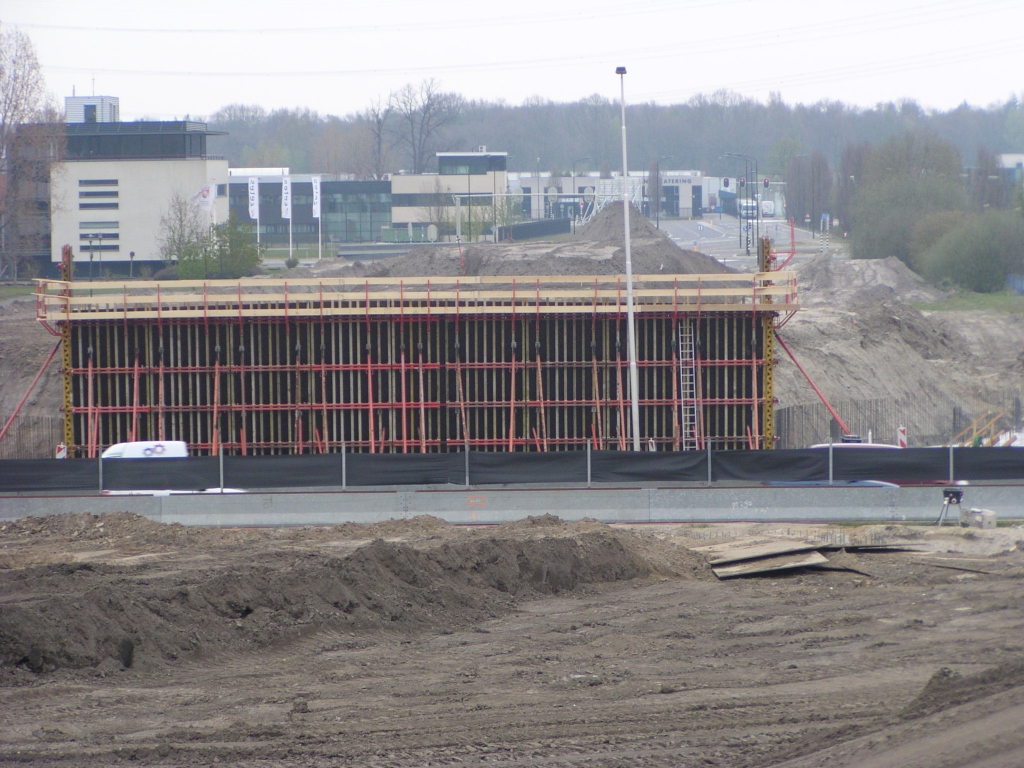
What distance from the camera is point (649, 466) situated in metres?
22.5

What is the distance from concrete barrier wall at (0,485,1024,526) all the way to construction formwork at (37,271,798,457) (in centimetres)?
705

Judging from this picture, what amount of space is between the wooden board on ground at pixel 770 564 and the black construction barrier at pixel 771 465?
18.6 feet

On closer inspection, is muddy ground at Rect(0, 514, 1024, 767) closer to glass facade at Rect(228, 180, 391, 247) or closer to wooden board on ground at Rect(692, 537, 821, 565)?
wooden board on ground at Rect(692, 537, 821, 565)

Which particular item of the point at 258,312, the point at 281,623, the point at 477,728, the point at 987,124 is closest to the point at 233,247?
the point at 258,312

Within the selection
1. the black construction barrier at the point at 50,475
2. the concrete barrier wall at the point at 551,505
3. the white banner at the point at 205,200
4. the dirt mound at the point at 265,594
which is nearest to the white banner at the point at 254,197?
the white banner at the point at 205,200

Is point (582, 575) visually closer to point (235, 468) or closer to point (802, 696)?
point (802, 696)

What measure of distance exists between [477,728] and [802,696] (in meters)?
3.45

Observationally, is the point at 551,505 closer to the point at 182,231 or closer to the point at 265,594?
the point at 265,594

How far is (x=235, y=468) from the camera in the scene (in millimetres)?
22094

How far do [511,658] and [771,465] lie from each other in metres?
11.8

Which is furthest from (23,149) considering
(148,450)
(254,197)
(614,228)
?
(148,450)

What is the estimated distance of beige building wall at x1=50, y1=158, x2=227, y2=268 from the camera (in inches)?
2726

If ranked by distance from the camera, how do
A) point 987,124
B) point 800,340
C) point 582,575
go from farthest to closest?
point 987,124 < point 800,340 < point 582,575

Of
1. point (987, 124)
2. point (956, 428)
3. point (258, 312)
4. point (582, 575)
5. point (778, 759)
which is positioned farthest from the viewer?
point (987, 124)
